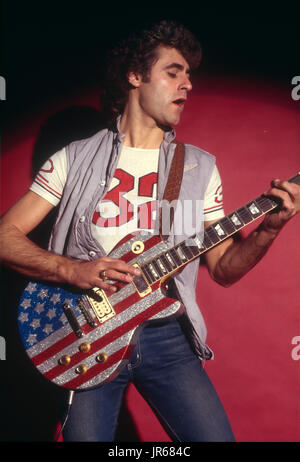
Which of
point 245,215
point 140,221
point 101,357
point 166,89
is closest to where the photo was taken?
point 101,357

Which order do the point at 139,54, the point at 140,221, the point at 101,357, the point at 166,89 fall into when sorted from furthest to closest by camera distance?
the point at 139,54, the point at 166,89, the point at 140,221, the point at 101,357

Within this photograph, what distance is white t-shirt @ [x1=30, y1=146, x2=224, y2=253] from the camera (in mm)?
1609

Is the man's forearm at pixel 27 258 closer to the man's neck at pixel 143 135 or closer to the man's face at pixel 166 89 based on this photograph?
the man's neck at pixel 143 135

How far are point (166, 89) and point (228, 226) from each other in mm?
734

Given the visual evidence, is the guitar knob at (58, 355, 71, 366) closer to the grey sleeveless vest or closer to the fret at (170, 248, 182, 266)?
the grey sleeveless vest

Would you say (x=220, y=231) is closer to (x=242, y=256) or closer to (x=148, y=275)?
(x=242, y=256)

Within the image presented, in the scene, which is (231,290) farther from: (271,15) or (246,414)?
(271,15)

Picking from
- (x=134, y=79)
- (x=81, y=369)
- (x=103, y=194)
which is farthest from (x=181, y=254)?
(x=134, y=79)

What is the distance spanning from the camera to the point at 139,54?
186 cm

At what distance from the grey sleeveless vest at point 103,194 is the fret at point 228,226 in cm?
18

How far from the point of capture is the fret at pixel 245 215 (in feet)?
4.92

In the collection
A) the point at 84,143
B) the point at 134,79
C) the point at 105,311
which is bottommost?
the point at 105,311

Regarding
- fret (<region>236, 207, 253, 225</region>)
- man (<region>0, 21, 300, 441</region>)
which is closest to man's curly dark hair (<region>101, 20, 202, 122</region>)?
man (<region>0, 21, 300, 441</region>)
